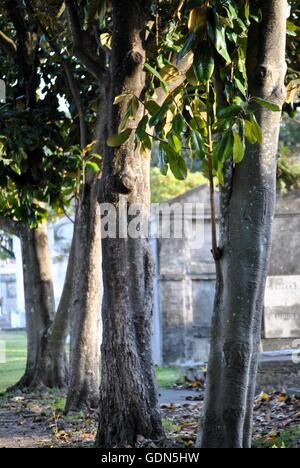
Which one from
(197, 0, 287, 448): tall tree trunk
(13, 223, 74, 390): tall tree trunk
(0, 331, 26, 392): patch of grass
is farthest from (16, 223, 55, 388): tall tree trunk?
(197, 0, 287, 448): tall tree trunk

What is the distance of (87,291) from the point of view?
35.5 ft

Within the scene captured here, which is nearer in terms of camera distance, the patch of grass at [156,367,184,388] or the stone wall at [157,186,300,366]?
the patch of grass at [156,367,184,388]

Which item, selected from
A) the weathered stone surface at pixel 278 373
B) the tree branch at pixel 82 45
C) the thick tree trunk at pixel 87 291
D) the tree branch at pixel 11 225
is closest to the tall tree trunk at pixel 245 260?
the tree branch at pixel 82 45

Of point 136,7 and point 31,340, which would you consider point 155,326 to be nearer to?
point 31,340

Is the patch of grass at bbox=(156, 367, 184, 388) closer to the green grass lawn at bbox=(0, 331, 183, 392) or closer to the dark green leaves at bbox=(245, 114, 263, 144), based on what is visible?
the green grass lawn at bbox=(0, 331, 183, 392)

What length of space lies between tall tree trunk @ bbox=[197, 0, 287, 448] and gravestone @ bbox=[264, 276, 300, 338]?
25.1 ft

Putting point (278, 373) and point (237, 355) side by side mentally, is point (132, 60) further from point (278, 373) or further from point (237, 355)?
point (278, 373)

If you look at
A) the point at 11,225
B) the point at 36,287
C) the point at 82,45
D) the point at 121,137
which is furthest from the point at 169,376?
the point at 121,137

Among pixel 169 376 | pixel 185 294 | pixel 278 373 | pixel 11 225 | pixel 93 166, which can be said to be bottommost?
pixel 169 376

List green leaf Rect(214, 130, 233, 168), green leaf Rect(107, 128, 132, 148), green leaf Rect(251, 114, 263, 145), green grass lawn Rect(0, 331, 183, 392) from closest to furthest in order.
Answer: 1. green leaf Rect(214, 130, 233, 168)
2. green leaf Rect(251, 114, 263, 145)
3. green leaf Rect(107, 128, 132, 148)
4. green grass lawn Rect(0, 331, 183, 392)

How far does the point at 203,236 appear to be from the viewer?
686 inches

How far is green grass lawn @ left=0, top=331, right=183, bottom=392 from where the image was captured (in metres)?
14.9

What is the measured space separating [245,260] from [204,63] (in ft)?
4.35

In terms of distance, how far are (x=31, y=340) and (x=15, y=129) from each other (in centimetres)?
394
